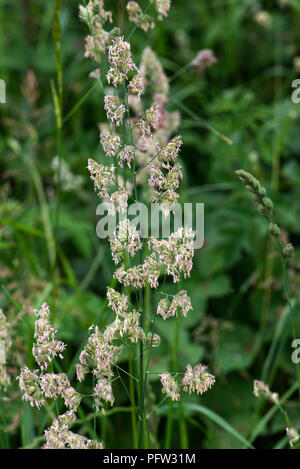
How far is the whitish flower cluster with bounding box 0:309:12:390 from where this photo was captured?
1250 mm

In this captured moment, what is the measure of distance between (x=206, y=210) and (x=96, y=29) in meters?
1.27

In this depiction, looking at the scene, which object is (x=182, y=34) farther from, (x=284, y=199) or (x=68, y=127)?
(x=284, y=199)

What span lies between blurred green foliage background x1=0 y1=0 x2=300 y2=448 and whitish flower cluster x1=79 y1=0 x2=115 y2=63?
11cm

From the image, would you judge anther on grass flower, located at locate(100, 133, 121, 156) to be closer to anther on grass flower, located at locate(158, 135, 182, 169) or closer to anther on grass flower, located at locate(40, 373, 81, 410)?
anther on grass flower, located at locate(158, 135, 182, 169)

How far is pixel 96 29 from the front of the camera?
144 centimetres

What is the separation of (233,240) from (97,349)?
1273 millimetres

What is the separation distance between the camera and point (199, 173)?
9.64ft

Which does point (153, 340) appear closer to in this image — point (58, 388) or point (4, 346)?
point (58, 388)

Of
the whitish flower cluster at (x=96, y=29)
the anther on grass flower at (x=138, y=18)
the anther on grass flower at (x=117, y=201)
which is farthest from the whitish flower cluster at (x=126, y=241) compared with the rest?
the anther on grass flower at (x=138, y=18)

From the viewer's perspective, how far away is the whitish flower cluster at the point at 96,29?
1.34 m

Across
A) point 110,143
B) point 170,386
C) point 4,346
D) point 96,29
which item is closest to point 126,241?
point 110,143

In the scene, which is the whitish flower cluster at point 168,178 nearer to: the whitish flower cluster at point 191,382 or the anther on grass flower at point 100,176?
the anther on grass flower at point 100,176

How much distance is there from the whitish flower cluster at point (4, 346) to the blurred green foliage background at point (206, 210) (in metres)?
0.11
